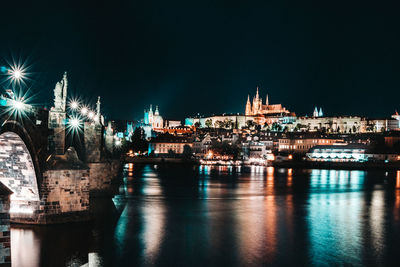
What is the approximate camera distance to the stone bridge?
629 inches

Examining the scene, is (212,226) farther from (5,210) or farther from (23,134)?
(5,210)

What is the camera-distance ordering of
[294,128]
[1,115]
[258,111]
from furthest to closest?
[258,111] → [294,128] → [1,115]

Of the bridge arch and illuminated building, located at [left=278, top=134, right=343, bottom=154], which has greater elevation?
illuminated building, located at [left=278, top=134, right=343, bottom=154]

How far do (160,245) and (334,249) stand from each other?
685 centimetres

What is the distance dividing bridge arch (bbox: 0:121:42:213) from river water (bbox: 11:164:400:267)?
39.9 inches

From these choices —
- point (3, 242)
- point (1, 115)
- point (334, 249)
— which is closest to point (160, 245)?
point (334, 249)

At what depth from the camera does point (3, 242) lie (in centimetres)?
884

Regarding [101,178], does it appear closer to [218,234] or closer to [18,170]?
[218,234]

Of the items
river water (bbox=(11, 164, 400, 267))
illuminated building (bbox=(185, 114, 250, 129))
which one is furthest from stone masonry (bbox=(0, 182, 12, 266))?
illuminated building (bbox=(185, 114, 250, 129))

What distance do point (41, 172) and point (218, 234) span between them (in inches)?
323

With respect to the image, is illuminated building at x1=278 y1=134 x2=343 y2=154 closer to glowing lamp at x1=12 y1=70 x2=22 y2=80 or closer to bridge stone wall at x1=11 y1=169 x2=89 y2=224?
bridge stone wall at x1=11 y1=169 x2=89 y2=224

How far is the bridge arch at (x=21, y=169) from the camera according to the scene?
15617 mm

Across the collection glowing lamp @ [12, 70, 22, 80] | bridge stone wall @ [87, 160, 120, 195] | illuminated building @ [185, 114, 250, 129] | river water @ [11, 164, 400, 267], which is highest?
illuminated building @ [185, 114, 250, 129]

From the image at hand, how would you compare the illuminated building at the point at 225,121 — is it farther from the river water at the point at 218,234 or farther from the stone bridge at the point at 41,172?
the stone bridge at the point at 41,172
